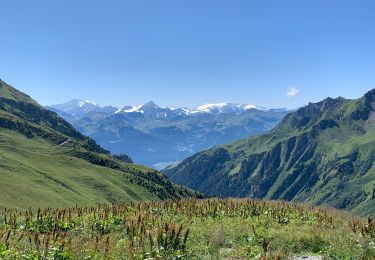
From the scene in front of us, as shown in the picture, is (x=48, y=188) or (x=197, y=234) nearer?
(x=197, y=234)

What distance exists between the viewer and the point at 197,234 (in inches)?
632

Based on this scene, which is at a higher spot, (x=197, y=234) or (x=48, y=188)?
(x=48, y=188)

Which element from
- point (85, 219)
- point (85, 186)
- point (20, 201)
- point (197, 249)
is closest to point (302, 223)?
point (197, 249)

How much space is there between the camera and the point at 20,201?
115 meters

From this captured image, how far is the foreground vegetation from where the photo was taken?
12.3m

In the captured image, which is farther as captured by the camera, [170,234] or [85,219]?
[85,219]

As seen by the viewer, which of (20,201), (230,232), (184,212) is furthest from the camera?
(20,201)

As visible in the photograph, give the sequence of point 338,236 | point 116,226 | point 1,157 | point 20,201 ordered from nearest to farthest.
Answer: point 338,236, point 116,226, point 20,201, point 1,157

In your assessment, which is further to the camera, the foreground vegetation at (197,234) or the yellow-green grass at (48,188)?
the yellow-green grass at (48,188)

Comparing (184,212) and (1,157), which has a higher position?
(1,157)

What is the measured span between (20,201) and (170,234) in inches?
4402

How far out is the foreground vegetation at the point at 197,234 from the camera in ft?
40.4

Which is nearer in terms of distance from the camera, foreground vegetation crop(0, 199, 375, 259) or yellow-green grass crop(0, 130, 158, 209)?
foreground vegetation crop(0, 199, 375, 259)

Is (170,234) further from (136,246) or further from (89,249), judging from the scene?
(89,249)
